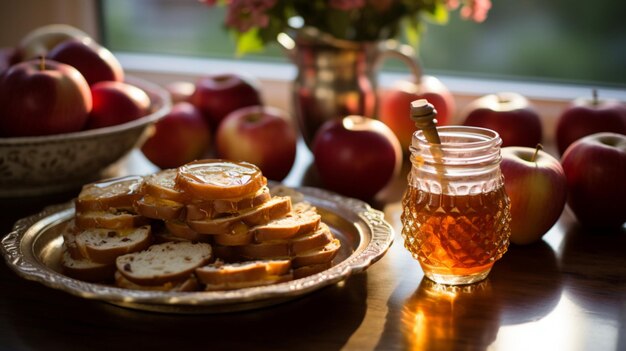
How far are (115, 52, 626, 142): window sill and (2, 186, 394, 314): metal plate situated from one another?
2.22ft

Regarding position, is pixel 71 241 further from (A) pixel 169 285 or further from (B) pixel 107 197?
(A) pixel 169 285

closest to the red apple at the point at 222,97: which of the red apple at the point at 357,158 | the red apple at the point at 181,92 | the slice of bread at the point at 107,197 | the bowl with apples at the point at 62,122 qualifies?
the red apple at the point at 181,92

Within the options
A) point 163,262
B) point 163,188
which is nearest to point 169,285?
point 163,262

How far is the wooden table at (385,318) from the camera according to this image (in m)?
0.87

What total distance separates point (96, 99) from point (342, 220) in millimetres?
547

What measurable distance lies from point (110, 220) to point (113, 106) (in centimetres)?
44

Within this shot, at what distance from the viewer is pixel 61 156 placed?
4.28 feet

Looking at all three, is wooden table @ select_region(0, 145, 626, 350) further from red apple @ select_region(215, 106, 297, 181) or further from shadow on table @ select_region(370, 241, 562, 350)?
red apple @ select_region(215, 106, 297, 181)

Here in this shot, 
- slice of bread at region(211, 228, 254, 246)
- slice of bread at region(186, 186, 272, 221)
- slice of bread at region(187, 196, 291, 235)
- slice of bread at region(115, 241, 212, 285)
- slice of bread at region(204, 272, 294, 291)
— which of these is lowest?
slice of bread at region(204, 272, 294, 291)

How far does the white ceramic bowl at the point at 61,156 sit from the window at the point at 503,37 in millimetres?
1136

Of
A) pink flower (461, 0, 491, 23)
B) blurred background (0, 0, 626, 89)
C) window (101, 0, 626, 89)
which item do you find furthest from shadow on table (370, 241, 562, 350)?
window (101, 0, 626, 89)

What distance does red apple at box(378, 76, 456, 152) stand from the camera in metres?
1.64

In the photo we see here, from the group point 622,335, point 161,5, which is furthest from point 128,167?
point 161,5

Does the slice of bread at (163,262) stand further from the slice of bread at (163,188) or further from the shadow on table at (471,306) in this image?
the shadow on table at (471,306)
